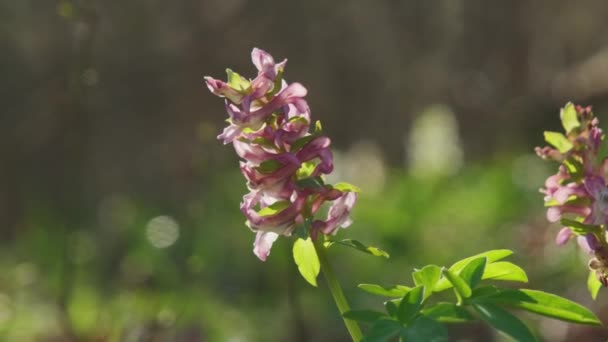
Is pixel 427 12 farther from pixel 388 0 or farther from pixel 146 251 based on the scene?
pixel 146 251

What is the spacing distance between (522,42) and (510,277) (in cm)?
931

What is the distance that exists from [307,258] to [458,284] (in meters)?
0.23

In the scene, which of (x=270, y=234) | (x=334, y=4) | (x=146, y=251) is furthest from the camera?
(x=334, y=4)

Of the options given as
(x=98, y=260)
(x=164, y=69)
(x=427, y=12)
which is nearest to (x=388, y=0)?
(x=427, y=12)

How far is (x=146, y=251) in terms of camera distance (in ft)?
17.4

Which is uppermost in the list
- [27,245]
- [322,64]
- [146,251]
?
[322,64]

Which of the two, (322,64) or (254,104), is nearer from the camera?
(254,104)

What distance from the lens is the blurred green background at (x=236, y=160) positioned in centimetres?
462

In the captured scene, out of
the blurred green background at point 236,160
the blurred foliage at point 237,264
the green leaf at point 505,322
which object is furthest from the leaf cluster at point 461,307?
the blurred green background at point 236,160

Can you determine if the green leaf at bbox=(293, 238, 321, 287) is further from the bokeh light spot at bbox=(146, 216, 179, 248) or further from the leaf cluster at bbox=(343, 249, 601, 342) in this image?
the bokeh light spot at bbox=(146, 216, 179, 248)

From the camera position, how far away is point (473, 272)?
1.29 metres

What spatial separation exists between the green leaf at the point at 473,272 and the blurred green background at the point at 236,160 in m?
2.40

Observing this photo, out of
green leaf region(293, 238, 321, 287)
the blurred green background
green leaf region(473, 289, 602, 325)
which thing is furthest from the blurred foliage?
green leaf region(473, 289, 602, 325)

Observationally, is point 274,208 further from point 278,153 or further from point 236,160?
point 236,160
